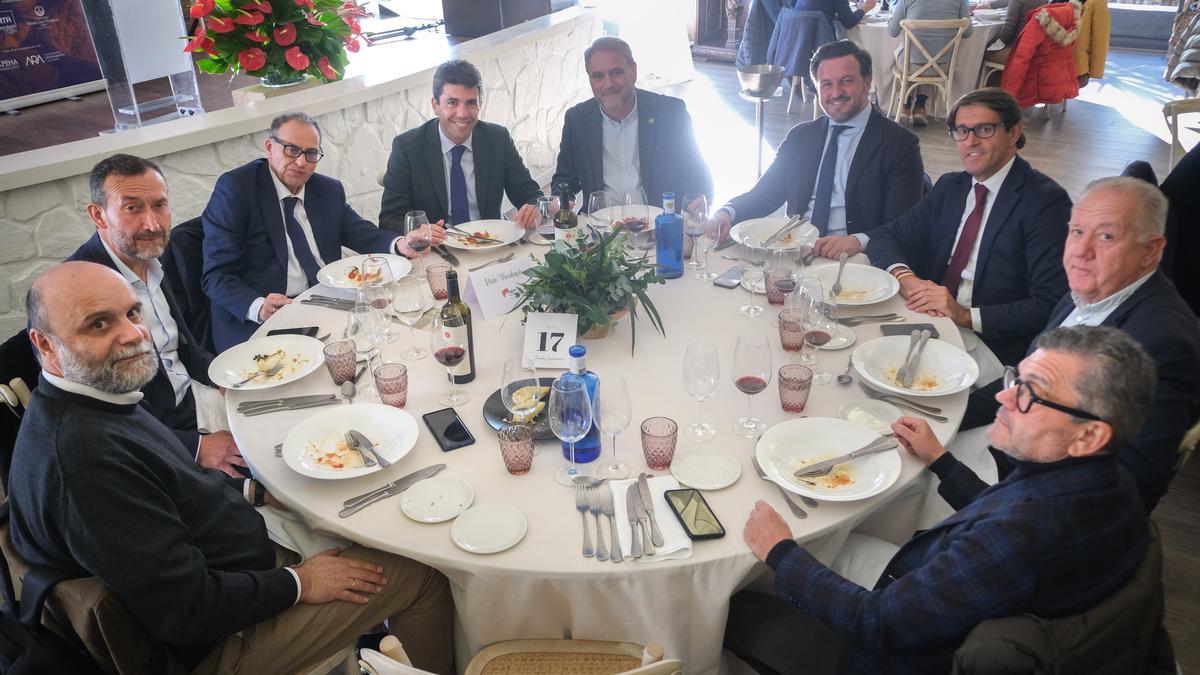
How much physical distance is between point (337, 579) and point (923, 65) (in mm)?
7519

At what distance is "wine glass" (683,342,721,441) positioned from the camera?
6.31 feet

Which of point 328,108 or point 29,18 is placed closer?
point 328,108

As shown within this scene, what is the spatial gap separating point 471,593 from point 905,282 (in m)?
1.76

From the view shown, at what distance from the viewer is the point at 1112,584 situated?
54.3 inches

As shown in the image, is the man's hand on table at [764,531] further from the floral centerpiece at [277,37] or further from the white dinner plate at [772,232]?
the floral centerpiece at [277,37]

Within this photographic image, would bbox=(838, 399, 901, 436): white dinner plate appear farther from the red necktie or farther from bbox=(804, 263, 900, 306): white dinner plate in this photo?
the red necktie

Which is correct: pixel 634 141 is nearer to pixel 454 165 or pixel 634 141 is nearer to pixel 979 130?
pixel 454 165

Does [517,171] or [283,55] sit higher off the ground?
[283,55]

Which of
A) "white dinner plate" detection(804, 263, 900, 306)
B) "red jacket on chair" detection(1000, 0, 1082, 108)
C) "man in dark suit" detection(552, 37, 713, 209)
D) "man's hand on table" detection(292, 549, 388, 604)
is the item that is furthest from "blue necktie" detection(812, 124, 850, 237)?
"red jacket on chair" detection(1000, 0, 1082, 108)

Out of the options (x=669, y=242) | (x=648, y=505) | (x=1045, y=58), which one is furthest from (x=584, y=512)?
(x=1045, y=58)

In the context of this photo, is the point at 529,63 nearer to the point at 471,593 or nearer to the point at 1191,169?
the point at 1191,169

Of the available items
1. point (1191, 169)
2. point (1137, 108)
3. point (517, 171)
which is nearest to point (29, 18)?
point (517, 171)

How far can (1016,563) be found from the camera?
4.53 feet

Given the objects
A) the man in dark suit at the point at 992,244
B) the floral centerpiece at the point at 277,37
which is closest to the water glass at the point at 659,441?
the man in dark suit at the point at 992,244
